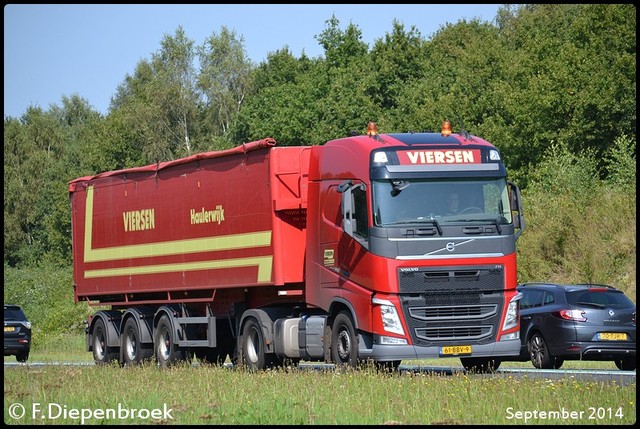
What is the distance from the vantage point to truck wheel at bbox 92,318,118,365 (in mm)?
27375

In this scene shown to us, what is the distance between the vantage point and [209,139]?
95.7 m

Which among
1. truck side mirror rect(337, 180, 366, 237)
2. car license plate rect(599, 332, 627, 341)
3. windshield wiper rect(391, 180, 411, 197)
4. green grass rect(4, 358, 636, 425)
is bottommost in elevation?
green grass rect(4, 358, 636, 425)

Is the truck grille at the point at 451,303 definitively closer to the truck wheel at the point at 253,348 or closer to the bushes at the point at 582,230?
the truck wheel at the point at 253,348

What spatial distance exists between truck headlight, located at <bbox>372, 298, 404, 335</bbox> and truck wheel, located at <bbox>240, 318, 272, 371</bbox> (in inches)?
138

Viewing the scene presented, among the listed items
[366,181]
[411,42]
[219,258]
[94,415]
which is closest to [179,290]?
[219,258]

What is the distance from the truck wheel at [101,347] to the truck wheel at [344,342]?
338 inches

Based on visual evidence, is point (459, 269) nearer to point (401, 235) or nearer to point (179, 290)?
point (401, 235)

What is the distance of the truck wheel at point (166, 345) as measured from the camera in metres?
24.6

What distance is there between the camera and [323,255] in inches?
804

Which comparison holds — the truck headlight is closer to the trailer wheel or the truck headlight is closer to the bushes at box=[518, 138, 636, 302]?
the trailer wheel

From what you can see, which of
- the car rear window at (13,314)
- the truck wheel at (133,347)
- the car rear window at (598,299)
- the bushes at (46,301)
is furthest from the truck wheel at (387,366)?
the bushes at (46,301)

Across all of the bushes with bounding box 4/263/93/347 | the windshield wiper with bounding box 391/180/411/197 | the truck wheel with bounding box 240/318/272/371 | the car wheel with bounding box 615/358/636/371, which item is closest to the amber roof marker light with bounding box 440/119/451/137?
the windshield wiper with bounding box 391/180/411/197

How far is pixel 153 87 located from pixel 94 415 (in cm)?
8084

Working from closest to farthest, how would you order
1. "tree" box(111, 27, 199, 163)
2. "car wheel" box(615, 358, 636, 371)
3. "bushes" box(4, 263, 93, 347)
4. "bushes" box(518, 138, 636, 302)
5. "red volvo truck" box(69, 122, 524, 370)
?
1. "red volvo truck" box(69, 122, 524, 370)
2. "car wheel" box(615, 358, 636, 371)
3. "bushes" box(518, 138, 636, 302)
4. "bushes" box(4, 263, 93, 347)
5. "tree" box(111, 27, 199, 163)
